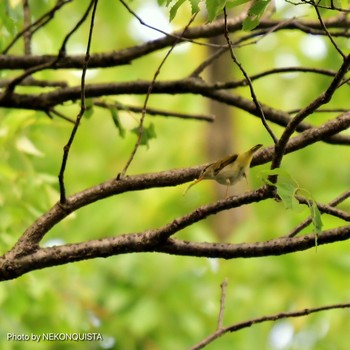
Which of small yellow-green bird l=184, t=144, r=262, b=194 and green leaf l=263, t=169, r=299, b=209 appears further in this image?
small yellow-green bird l=184, t=144, r=262, b=194

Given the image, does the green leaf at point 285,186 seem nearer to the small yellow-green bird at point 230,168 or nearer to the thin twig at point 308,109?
the thin twig at point 308,109

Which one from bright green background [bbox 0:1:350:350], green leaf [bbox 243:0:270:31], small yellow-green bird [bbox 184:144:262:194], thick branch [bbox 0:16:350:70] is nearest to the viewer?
green leaf [bbox 243:0:270:31]

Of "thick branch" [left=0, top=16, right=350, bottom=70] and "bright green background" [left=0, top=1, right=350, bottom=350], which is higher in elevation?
"bright green background" [left=0, top=1, right=350, bottom=350]

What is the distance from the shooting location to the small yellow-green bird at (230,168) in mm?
2840

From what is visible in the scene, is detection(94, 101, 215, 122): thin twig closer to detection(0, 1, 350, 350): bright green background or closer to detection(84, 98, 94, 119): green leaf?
detection(84, 98, 94, 119): green leaf

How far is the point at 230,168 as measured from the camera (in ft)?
9.41

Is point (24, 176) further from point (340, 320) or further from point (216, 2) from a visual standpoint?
point (340, 320)

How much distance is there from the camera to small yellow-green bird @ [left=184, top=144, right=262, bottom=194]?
9.32ft

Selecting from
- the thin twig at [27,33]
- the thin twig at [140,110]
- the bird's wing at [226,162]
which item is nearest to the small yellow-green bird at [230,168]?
the bird's wing at [226,162]

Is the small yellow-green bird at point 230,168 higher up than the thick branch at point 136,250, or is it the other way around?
the small yellow-green bird at point 230,168

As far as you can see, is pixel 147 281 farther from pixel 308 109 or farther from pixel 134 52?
pixel 308 109

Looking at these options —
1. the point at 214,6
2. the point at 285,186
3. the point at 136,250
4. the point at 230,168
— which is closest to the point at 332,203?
the point at 230,168

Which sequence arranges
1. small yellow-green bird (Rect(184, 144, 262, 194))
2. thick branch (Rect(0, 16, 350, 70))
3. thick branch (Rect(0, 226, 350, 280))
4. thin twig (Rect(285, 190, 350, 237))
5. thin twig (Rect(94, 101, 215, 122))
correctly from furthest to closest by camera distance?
thin twig (Rect(94, 101, 215, 122)) → thick branch (Rect(0, 16, 350, 70)) → thin twig (Rect(285, 190, 350, 237)) → small yellow-green bird (Rect(184, 144, 262, 194)) → thick branch (Rect(0, 226, 350, 280))

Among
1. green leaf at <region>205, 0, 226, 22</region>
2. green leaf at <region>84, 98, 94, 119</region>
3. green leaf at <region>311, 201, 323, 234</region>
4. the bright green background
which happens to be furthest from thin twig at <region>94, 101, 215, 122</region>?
green leaf at <region>311, 201, 323, 234</region>
